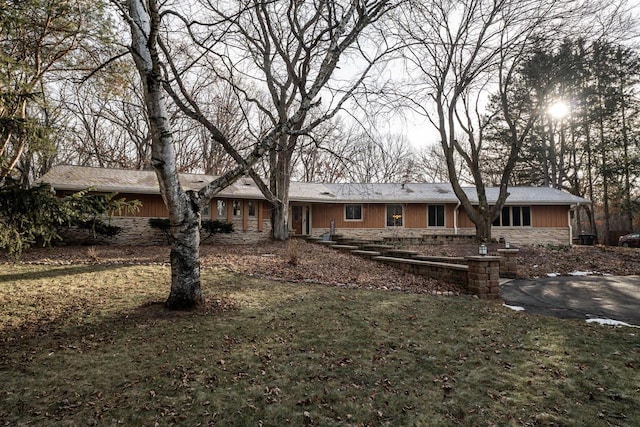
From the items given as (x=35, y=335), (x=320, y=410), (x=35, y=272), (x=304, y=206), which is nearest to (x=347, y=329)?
(x=320, y=410)

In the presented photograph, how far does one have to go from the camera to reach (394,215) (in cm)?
1969

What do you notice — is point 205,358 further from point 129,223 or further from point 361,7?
point 129,223

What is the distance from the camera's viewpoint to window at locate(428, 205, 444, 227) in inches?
774

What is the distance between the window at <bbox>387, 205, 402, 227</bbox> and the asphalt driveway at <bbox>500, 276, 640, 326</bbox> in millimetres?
10213

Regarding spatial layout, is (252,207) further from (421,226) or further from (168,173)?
(168,173)

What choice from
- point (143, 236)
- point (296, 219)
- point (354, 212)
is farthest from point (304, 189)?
point (143, 236)

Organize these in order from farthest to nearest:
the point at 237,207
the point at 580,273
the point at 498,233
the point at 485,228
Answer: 1. the point at 498,233
2. the point at 237,207
3. the point at 485,228
4. the point at 580,273

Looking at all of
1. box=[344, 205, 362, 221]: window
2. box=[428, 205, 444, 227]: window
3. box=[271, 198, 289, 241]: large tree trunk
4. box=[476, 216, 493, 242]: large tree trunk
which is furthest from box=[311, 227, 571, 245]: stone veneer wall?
box=[476, 216, 493, 242]: large tree trunk

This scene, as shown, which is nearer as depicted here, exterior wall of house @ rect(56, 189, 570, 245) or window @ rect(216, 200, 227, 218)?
window @ rect(216, 200, 227, 218)

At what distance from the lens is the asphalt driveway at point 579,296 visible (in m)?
6.06

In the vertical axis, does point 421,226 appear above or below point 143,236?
above

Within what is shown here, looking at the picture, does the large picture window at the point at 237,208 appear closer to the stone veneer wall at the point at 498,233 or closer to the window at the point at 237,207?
the window at the point at 237,207

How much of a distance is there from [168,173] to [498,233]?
18987mm

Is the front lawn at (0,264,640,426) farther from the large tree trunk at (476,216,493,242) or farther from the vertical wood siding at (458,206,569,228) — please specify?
the vertical wood siding at (458,206,569,228)
